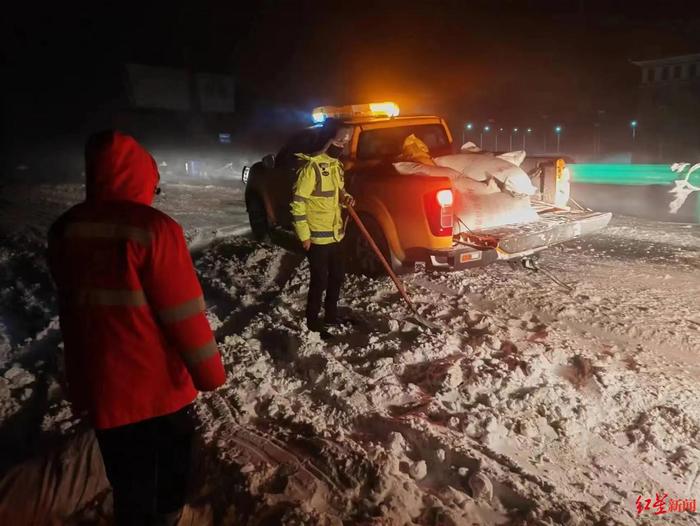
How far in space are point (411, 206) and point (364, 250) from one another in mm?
1159

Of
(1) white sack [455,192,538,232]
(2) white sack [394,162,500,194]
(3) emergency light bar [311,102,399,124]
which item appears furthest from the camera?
(3) emergency light bar [311,102,399,124]

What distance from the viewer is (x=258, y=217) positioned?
860cm

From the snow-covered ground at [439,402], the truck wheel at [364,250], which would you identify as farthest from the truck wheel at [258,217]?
the truck wheel at [364,250]

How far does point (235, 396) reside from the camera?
13.2 ft

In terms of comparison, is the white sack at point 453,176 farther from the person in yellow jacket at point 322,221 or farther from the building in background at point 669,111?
the building in background at point 669,111

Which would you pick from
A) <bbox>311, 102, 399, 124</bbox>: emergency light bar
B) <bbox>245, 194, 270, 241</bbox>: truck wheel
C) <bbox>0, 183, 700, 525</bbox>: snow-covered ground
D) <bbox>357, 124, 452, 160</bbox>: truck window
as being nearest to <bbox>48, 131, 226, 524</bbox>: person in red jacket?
<bbox>0, 183, 700, 525</bbox>: snow-covered ground

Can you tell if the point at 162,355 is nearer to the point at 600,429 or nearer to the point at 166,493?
the point at 166,493

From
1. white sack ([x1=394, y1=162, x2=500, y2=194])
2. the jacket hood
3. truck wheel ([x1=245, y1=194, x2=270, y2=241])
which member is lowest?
truck wheel ([x1=245, y1=194, x2=270, y2=241])

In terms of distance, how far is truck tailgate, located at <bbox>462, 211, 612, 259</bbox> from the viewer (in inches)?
217

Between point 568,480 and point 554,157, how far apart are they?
4.95 m

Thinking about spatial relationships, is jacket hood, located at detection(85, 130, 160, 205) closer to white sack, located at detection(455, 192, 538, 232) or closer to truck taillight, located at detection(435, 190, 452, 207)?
truck taillight, located at detection(435, 190, 452, 207)

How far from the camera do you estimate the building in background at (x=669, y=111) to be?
34031 mm

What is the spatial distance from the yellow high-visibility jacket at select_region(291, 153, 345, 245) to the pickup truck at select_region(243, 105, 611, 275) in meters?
0.80

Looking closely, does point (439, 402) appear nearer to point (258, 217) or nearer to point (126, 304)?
point (126, 304)
